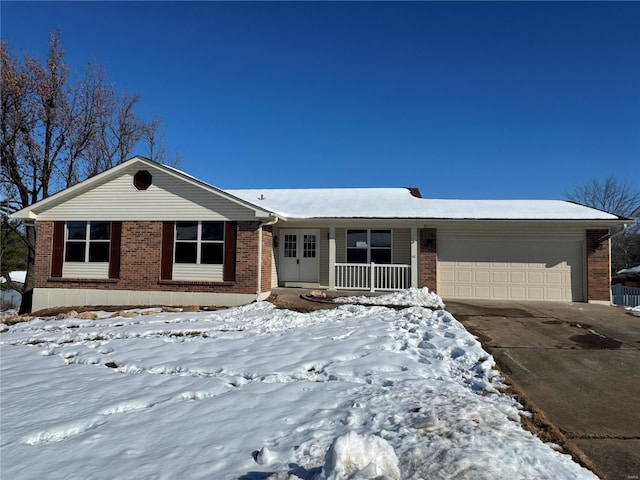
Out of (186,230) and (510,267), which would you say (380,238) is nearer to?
(510,267)

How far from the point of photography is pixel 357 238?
47.4ft

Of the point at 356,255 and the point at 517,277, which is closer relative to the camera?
the point at 517,277

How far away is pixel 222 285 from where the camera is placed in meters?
12.2

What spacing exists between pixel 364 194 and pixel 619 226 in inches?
376

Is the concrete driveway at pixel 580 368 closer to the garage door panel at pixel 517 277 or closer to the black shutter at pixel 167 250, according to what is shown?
the garage door panel at pixel 517 277

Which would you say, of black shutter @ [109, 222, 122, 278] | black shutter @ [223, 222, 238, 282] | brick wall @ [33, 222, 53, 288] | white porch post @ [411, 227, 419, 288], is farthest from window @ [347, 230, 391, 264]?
brick wall @ [33, 222, 53, 288]

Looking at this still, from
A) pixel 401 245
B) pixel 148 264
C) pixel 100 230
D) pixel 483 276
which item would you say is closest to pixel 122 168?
pixel 100 230

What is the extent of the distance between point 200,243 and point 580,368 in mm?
10450

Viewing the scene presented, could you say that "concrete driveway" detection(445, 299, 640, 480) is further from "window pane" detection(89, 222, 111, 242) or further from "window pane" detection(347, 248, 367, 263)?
"window pane" detection(89, 222, 111, 242)

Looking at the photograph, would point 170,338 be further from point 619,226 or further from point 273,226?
point 619,226

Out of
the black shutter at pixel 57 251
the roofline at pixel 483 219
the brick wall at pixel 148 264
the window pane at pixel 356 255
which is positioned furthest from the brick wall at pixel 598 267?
the black shutter at pixel 57 251

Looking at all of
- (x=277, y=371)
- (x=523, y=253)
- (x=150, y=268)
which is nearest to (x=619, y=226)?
(x=523, y=253)

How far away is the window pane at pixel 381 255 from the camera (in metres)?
14.2

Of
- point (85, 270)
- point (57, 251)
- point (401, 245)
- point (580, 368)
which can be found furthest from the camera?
point (401, 245)
